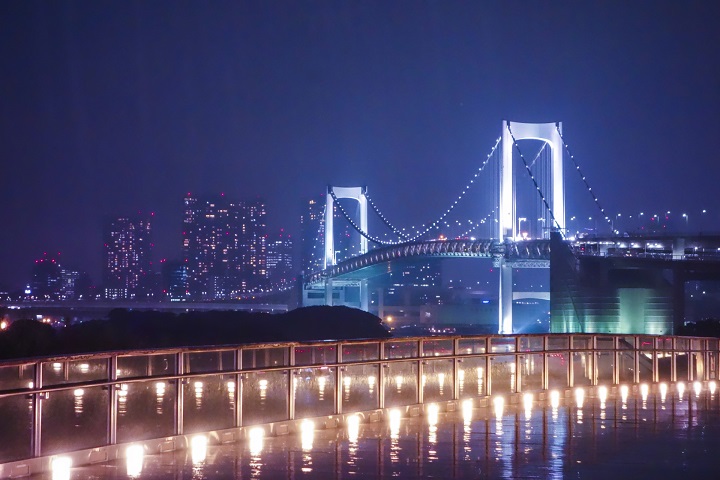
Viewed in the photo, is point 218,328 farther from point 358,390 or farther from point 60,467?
point 60,467

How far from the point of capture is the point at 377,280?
118 m

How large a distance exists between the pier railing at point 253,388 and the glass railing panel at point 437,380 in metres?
0.08

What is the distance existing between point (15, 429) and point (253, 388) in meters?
8.81

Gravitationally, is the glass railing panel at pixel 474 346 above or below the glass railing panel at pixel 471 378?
above

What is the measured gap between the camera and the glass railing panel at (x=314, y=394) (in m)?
16.7

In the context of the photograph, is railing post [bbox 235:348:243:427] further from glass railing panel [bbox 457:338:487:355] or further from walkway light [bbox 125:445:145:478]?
glass railing panel [bbox 457:338:487:355]

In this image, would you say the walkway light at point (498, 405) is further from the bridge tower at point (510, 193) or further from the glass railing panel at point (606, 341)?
the bridge tower at point (510, 193)

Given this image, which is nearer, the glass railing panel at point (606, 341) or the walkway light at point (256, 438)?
the walkway light at point (256, 438)

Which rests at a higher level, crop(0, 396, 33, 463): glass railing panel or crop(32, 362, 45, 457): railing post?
crop(32, 362, 45, 457): railing post

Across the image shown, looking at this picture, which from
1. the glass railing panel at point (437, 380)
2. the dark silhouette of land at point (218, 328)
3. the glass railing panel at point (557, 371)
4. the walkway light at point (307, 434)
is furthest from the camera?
the dark silhouette of land at point (218, 328)

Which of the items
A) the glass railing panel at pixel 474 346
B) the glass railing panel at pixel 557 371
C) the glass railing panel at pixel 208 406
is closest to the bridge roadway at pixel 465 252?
the glass railing panel at pixel 474 346

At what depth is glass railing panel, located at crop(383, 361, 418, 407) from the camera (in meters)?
19.5

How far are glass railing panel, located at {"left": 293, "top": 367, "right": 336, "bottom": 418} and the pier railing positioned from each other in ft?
0.16

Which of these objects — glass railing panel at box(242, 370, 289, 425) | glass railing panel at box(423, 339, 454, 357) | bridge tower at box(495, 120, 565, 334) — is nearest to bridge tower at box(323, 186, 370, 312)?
bridge tower at box(495, 120, 565, 334)
